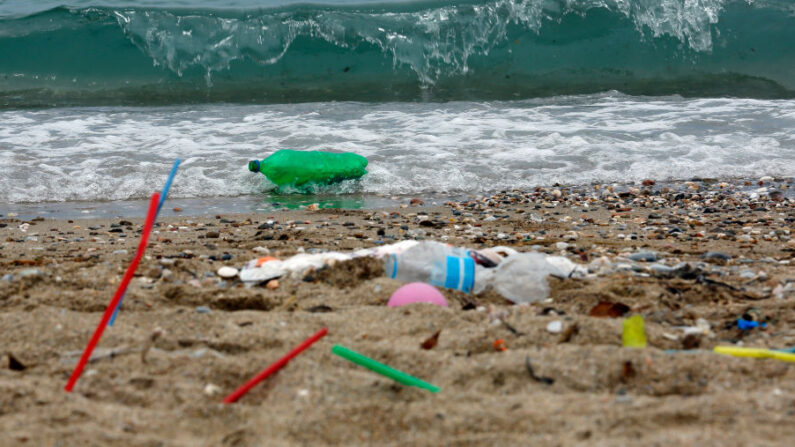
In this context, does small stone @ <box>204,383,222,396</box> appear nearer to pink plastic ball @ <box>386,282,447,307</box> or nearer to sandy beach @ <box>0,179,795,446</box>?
sandy beach @ <box>0,179,795,446</box>

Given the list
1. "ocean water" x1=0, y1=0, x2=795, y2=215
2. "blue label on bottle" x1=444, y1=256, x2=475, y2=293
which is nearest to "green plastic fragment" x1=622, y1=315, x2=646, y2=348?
"blue label on bottle" x1=444, y1=256, x2=475, y2=293

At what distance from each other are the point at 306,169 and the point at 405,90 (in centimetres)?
569

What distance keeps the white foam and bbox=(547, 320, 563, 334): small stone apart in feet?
13.3

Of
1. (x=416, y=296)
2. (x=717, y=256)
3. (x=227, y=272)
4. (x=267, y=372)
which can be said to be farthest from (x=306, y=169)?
(x=267, y=372)

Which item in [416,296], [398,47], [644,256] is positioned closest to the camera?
[416,296]

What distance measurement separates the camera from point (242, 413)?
1794 millimetres

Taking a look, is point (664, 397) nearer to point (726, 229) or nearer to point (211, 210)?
point (726, 229)

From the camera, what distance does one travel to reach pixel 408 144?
7.73 m

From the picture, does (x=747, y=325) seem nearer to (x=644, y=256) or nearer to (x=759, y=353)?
(x=759, y=353)

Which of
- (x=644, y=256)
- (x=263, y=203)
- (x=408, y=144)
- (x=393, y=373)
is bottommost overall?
(x=263, y=203)

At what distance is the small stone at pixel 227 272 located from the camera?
3215 mm

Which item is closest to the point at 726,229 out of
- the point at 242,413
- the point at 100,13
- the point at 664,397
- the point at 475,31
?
the point at 664,397

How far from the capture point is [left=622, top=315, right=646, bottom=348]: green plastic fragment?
225cm

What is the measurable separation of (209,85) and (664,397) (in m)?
11.4
